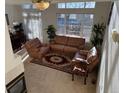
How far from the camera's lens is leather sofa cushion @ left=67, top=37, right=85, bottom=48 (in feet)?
24.6

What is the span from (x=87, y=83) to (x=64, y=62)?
186 centimetres

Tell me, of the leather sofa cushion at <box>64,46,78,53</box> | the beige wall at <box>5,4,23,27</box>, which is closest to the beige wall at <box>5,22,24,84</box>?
A: the leather sofa cushion at <box>64,46,78,53</box>

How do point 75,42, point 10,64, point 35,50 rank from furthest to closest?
point 75,42, point 35,50, point 10,64

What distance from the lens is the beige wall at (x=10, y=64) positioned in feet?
9.14

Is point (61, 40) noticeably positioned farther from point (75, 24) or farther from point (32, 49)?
point (32, 49)

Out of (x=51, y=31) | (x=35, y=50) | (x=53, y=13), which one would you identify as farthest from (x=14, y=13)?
(x=35, y=50)

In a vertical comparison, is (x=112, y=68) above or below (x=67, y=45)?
above

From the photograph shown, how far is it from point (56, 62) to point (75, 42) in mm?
1890

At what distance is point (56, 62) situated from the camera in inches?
259

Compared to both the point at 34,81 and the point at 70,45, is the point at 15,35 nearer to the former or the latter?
the point at 70,45

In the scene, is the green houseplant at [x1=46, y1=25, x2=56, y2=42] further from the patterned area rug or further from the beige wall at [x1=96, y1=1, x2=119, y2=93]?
the beige wall at [x1=96, y1=1, x2=119, y2=93]

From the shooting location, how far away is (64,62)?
6.64 meters

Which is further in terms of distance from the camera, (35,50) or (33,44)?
(33,44)
